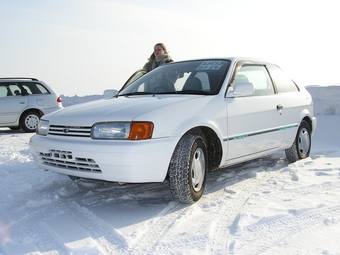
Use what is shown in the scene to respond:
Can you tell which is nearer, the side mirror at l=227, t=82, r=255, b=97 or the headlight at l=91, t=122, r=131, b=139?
the headlight at l=91, t=122, r=131, b=139

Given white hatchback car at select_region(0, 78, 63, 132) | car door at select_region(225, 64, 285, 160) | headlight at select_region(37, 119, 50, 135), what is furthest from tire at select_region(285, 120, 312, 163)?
white hatchback car at select_region(0, 78, 63, 132)

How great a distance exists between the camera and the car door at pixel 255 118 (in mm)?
4035

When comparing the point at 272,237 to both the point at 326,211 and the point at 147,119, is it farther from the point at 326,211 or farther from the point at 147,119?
the point at 147,119

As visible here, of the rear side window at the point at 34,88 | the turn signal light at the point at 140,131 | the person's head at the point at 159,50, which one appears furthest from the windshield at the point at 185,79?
the rear side window at the point at 34,88

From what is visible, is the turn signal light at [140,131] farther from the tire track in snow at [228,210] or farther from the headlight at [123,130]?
the tire track in snow at [228,210]

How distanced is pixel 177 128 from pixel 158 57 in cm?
362

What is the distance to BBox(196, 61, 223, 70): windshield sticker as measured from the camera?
14.3 feet

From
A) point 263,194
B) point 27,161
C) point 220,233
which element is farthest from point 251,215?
point 27,161

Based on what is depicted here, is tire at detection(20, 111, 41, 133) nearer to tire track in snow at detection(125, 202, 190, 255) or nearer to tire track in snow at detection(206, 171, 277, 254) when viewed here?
tire track in snow at detection(206, 171, 277, 254)

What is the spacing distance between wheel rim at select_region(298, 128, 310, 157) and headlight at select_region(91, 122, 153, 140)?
9.90 feet

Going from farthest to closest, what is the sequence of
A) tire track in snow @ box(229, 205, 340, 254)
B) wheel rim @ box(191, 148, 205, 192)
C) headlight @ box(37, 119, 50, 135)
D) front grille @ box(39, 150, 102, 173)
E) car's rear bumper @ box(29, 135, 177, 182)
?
headlight @ box(37, 119, 50, 135) < wheel rim @ box(191, 148, 205, 192) < front grille @ box(39, 150, 102, 173) < car's rear bumper @ box(29, 135, 177, 182) < tire track in snow @ box(229, 205, 340, 254)

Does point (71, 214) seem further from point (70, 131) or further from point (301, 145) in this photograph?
point (301, 145)

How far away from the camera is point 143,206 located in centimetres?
355

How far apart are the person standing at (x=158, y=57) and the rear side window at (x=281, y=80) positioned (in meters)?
2.06
